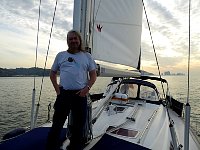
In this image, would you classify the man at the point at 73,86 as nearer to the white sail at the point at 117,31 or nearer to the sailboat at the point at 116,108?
the sailboat at the point at 116,108

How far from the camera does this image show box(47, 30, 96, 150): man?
409 cm

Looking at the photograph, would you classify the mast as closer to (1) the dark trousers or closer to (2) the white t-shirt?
(2) the white t-shirt

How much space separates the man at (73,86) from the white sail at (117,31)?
165 cm

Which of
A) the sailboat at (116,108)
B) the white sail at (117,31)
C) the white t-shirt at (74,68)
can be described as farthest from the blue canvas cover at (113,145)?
the white sail at (117,31)

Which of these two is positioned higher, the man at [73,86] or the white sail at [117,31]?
the white sail at [117,31]

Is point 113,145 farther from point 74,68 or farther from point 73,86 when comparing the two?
point 74,68

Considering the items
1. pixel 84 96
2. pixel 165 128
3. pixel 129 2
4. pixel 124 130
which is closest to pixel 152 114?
pixel 165 128

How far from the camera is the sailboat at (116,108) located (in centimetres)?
439

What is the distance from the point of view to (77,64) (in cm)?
409

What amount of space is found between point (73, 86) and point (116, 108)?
3.54 m

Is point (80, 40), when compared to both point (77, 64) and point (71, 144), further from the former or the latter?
point (71, 144)

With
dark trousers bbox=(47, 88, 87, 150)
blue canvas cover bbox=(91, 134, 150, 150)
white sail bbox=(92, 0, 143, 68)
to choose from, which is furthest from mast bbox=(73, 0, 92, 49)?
blue canvas cover bbox=(91, 134, 150, 150)

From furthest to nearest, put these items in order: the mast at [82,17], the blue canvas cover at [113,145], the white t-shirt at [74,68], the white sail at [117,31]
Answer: the white sail at [117,31], the mast at [82,17], the blue canvas cover at [113,145], the white t-shirt at [74,68]

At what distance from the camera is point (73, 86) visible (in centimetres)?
412
